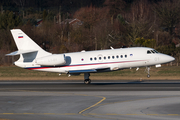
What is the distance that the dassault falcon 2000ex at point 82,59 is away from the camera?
1364 inches

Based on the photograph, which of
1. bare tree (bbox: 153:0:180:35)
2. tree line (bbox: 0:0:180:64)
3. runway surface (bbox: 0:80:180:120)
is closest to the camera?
runway surface (bbox: 0:80:180:120)

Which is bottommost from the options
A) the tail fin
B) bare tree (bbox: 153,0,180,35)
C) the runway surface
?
the runway surface

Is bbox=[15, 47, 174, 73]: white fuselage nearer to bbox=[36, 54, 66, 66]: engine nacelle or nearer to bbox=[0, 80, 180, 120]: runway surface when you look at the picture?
bbox=[36, 54, 66, 66]: engine nacelle

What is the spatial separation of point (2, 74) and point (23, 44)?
17.9m

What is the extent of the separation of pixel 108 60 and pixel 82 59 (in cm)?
282

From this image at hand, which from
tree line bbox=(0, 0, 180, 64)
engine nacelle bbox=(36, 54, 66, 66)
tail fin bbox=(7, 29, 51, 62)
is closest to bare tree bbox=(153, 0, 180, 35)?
tree line bbox=(0, 0, 180, 64)

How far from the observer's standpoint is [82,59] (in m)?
35.2

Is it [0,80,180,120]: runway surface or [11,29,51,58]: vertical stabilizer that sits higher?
[11,29,51,58]: vertical stabilizer

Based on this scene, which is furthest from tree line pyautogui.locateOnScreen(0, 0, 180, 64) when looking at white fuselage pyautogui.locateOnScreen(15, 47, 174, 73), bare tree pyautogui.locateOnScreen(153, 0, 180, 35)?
white fuselage pyautogui.locateOnScreen(15, 47, 174, 73)

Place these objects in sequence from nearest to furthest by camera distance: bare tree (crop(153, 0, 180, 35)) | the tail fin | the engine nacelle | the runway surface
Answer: the runway surface
the engine nacelle
the tail fin
bare tree (crop(153, 0, 180, 35))

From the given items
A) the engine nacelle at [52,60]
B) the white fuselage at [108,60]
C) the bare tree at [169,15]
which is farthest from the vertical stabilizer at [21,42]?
the bare tree at [169,15]

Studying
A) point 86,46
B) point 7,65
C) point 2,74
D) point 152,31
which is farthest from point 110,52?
point 152,31

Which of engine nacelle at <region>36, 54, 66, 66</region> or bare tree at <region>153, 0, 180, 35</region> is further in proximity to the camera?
bare tree at <region>153, 0, 180, 35</region>

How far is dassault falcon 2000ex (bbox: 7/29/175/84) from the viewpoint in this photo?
3466cm
